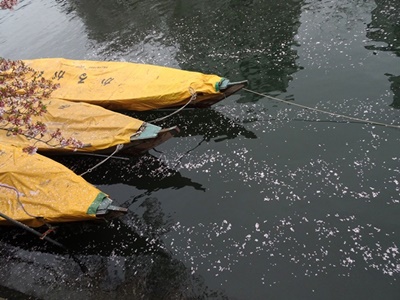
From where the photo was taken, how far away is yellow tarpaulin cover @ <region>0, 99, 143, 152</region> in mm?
10252

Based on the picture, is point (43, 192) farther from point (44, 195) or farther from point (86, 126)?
point (86, 126)

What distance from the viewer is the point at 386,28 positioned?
13.6 m

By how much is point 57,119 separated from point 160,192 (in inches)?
172

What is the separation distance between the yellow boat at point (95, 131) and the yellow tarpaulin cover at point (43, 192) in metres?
0.90

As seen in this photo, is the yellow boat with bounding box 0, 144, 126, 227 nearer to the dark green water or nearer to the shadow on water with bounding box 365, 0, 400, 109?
the dark green water

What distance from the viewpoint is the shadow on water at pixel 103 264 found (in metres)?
7.81

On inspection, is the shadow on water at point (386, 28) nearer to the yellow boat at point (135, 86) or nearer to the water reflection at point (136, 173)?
the yellow boat at point (135, 86)

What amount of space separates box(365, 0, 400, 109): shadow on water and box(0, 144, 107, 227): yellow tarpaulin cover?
10031 mm

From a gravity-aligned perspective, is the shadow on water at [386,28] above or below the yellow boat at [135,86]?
below

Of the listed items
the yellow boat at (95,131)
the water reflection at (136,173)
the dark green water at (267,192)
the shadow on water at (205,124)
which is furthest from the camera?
the shadow on water at (205,124)

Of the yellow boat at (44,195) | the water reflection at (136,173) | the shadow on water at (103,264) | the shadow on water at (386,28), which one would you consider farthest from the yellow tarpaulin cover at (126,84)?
the shadow on water at (386,28)

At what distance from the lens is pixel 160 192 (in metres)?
10.0

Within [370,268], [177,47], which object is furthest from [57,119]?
[370,268]

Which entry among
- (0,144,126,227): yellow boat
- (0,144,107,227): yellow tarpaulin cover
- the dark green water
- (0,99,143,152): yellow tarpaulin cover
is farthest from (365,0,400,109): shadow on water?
(0,144,107,227): yellow tarpaulin cover
